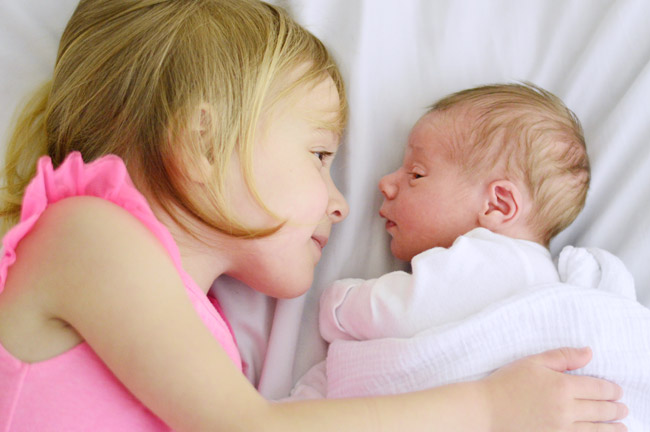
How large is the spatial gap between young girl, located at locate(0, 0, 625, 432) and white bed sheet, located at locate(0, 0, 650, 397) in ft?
0.38

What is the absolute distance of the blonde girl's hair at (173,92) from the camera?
0.99m

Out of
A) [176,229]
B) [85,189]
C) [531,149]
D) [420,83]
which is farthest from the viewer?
[420,83]

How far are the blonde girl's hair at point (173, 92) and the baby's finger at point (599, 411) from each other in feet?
1.77

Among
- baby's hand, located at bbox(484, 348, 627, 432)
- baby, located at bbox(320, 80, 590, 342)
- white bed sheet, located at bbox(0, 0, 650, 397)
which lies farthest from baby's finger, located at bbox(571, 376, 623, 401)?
white bed sheet, located at bbox(0, 0, 650, 397)

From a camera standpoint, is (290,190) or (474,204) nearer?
(290,190)

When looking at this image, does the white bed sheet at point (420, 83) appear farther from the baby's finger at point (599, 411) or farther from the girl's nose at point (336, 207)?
the baby's finger at point (599, 411)

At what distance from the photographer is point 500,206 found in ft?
3.81

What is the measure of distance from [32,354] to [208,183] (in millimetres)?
343

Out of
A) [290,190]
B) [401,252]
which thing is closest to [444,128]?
[401,252]

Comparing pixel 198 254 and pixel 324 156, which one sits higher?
pixel 324 156

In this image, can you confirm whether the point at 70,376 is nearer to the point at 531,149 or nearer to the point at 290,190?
the point at 290,190

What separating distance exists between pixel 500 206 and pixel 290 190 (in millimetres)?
390

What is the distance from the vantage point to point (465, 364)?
0.97 m

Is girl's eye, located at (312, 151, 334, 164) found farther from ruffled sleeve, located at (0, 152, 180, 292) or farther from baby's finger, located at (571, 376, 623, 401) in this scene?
baby's finger, located at (571, 376, 623, 401)
